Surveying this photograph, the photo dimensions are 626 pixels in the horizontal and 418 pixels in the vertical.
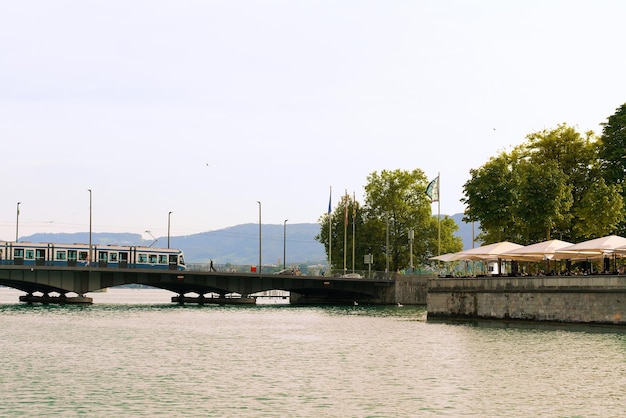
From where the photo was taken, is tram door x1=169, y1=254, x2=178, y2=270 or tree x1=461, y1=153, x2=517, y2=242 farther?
tram door x1=169, y1=254, x2=178, y2=270

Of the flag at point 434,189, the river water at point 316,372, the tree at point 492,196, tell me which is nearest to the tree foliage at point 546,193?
the tree at point 492,196

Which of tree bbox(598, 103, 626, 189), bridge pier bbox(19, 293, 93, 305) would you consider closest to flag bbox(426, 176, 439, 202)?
tree bbox(598, 103, 626, 189)

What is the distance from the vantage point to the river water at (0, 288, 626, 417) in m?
30.0

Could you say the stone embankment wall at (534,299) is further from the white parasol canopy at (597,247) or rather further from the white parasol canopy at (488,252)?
the white parasol canopy at (597,247)

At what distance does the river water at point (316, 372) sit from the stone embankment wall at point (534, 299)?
44.7 inches

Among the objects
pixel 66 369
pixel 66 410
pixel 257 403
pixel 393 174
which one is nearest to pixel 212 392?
pixel 257 403

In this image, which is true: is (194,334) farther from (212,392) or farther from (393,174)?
(393,174)

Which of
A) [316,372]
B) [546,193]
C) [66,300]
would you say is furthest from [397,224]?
[316,372]

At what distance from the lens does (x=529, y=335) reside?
56.8 meters

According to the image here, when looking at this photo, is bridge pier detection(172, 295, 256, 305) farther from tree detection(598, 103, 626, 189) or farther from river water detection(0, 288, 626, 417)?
river water detection(0, 288, 626, 417)

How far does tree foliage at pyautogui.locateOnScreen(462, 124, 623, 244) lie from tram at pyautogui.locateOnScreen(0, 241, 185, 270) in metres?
39.2

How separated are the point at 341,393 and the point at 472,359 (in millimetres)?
12197

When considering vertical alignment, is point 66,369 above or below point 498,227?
below

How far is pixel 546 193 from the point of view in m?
80.4
